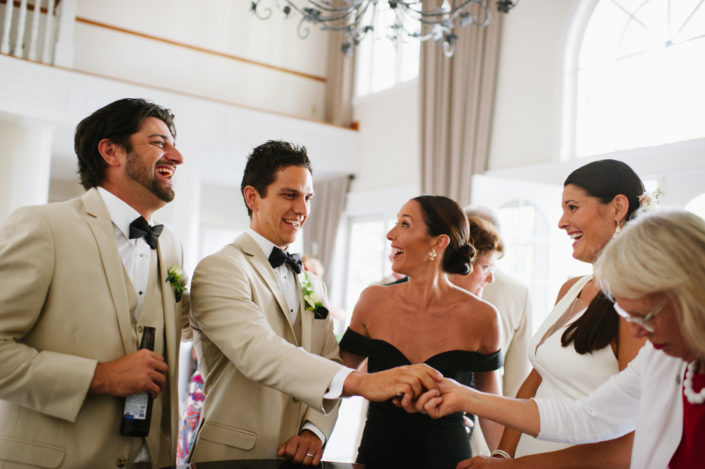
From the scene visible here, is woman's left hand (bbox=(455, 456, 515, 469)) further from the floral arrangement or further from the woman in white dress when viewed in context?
the floral arrangement

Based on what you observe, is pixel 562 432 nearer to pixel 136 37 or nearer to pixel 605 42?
pixel 605 42

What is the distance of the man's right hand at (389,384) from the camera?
6.25ft

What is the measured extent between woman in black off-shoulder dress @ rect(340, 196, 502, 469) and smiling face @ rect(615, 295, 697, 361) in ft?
3.17

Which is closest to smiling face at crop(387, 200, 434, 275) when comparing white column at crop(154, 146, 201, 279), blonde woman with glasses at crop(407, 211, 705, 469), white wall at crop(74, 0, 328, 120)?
blonde woman with glasses at crop(407, 211, 705, 469)

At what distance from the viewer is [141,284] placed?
197 cm

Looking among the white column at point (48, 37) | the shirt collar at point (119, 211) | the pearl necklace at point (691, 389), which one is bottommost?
the pearl necklace at point (691, 389)

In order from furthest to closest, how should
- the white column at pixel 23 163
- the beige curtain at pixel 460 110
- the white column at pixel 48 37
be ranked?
the white column at pixel 48 37
the white column at pixel 23 163
the beige curtain at pixel 460 110

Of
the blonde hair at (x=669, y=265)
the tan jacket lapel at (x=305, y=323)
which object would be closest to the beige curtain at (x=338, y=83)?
the tan jacket lapel at (x=305, y=323)

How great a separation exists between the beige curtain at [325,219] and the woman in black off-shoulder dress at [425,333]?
7330 millimetres

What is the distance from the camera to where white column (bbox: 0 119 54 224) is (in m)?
7.49

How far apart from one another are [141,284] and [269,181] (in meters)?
0.61

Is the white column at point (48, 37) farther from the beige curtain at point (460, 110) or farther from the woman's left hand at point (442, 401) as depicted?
the woman's left hand at point (442, 401)

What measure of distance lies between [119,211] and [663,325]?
159cm

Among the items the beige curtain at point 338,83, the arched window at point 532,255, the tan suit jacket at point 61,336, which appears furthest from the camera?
the beige curtain at point 338,83
